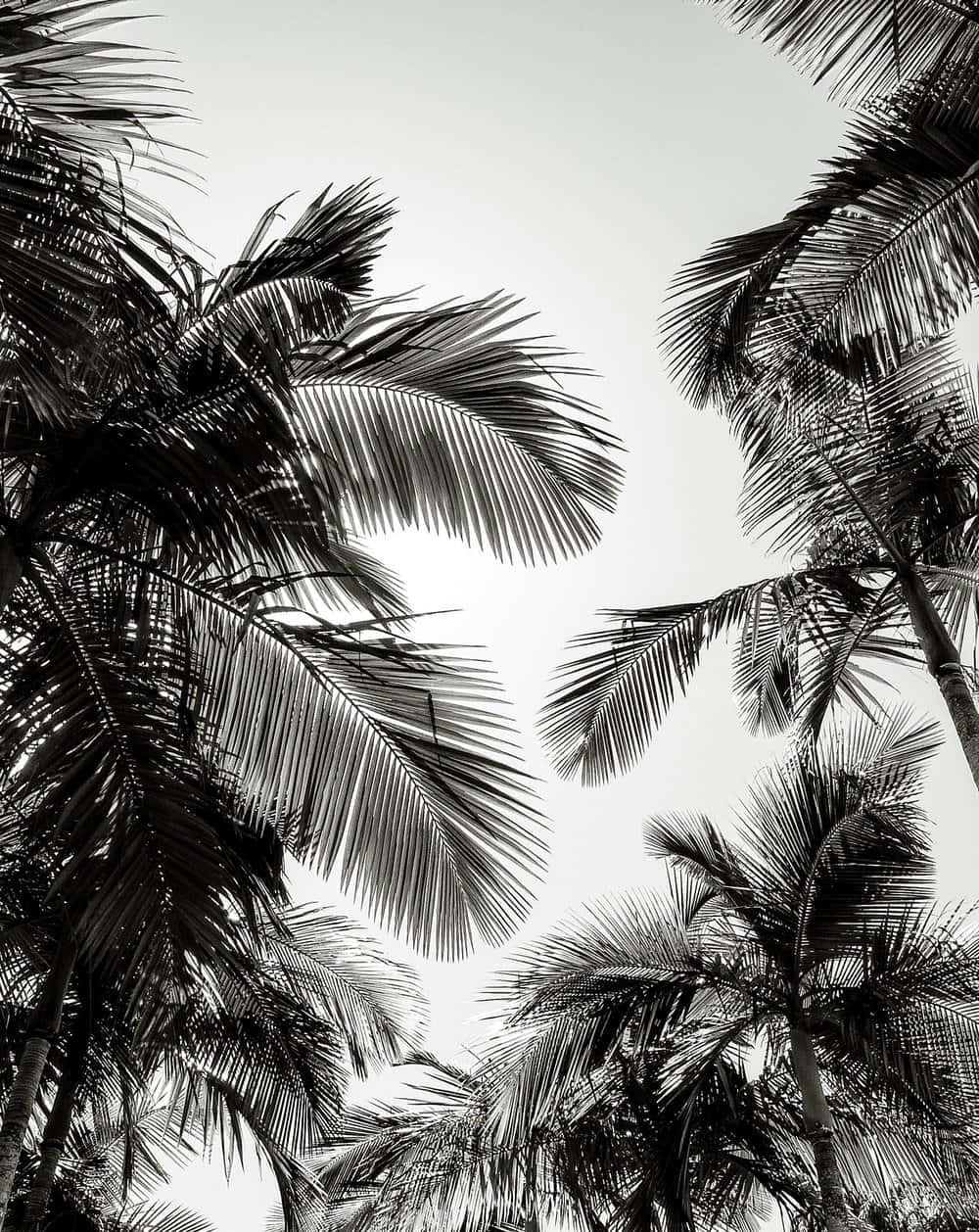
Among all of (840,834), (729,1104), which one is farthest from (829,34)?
(729,1104)

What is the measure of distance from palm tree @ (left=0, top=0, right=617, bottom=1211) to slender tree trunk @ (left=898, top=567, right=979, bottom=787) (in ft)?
7.48

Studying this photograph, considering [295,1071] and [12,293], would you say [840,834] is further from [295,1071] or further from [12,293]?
[12,293]

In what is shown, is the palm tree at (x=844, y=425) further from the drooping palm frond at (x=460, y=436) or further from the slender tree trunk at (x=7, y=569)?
the slender tree trunk at (x=7, y=569)

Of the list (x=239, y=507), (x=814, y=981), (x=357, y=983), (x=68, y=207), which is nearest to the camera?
(x=68, y=207)

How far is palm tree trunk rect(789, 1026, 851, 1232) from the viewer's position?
662cm

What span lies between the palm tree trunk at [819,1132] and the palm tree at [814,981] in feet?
0.05

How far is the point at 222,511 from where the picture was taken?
3887 millimetres

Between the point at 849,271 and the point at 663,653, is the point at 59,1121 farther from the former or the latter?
the point at 849,271

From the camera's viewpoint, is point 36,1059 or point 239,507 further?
point 36,1059

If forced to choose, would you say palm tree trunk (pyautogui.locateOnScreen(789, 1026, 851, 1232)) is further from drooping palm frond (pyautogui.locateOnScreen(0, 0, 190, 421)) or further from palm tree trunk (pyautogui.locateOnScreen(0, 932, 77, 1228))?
drooping palm frond (pyautogui.locateOnScreen(0, 0, 190, 421))

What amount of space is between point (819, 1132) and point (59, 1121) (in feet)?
16.7

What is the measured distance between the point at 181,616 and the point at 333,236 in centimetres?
162

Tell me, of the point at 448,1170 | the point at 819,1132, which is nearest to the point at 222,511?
the point at 819,1132

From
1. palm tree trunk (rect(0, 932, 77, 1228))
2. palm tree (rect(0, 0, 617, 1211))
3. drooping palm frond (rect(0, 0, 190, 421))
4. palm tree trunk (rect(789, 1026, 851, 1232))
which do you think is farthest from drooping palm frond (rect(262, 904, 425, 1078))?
drooping palm frond (rect(0, 0, 190, 421))
